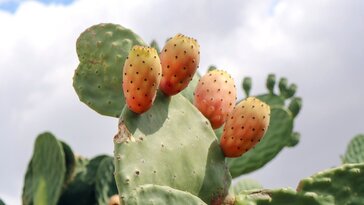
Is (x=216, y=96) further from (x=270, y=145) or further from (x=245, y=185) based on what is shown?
(x=245, y=185)

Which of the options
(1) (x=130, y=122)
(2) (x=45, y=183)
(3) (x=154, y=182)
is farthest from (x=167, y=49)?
(2) (x=45, y=183)

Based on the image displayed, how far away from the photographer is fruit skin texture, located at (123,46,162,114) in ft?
7.26

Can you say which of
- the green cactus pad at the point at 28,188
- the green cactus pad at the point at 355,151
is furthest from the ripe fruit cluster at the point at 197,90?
the green cactus pad at the point at 28,188

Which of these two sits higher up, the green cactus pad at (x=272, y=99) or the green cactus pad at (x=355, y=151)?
the green cactus pad at (x=272, y=99)

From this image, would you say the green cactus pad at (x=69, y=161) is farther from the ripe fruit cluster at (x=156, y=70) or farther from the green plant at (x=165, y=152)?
A: the ripe fruit cluster at (x=156, y=70)

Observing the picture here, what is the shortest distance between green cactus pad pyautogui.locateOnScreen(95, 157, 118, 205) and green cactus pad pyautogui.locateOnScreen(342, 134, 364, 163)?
142 centimetres

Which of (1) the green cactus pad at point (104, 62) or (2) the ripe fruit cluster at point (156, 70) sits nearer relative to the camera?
(2) the ripe fruit cluster at point (156, 70)

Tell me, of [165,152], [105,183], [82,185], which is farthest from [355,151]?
[165,152]

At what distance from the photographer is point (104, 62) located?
8.93 feet

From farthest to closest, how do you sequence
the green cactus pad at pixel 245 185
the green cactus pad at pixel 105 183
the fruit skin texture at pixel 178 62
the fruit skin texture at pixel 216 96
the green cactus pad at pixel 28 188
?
the green cactus pad at pixel 28 188 < the green cactus pad at pixel 105 183 < the green cactus pad at pixel 245 185 < the fruit skin texture at pixel 216 96 < the fruit skin texture at pixel 178 62

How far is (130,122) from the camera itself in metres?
2.26

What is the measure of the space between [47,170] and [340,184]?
9.50 ft

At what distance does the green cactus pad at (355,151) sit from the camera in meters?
4.95

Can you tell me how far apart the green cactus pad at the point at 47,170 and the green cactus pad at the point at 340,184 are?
271cm
